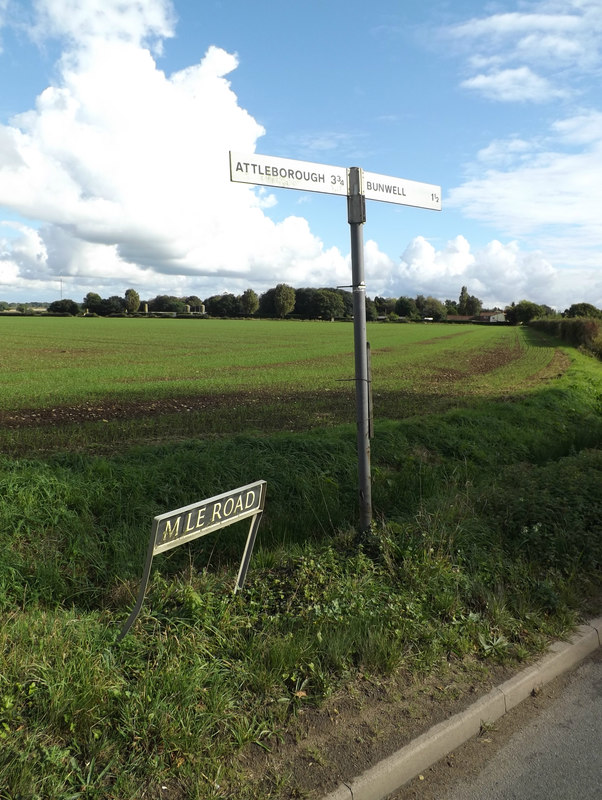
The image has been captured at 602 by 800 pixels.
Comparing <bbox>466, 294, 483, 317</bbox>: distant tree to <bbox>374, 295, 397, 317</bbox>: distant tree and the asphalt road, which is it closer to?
<bbox>374, 295, 397, 317</bbox>: distant tree

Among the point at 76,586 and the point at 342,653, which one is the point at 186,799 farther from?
the point at 76,586

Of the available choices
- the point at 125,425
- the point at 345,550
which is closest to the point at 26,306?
the point at 125,425

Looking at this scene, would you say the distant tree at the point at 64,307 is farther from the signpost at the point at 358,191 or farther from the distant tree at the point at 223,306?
the signpost at the point at 358,191

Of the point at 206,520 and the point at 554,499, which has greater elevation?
the point at 206,520

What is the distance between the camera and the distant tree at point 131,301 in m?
112

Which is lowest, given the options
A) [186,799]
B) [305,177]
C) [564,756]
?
[564,756]

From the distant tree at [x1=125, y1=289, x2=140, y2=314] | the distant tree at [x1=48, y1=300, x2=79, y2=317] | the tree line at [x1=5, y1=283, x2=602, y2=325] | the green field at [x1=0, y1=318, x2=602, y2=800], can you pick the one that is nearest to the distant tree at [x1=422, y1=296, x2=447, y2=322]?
the tree line at [x1=5, y1=283, x2=602, y2=325]

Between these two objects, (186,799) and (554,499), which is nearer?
(186,799)

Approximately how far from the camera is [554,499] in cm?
584

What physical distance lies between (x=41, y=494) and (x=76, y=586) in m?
1.54

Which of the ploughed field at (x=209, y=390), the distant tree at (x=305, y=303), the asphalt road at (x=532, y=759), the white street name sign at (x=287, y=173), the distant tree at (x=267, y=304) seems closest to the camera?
the asphalt road at (x=532, y=759)

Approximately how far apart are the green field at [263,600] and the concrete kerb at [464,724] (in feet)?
0.36

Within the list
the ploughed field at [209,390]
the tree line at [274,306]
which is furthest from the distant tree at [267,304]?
the ploughed field at [209,390]

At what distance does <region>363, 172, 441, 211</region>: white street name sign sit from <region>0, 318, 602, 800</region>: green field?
2653 millimetres
